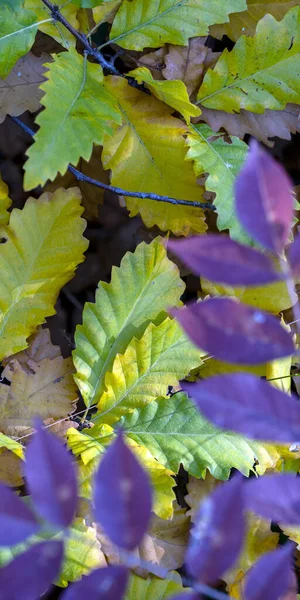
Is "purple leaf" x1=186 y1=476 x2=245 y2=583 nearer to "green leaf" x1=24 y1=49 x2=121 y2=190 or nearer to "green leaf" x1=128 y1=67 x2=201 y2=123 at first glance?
"green leaf" x1=24 y1=49 x2=121 y2=190

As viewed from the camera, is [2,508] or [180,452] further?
[180,452]

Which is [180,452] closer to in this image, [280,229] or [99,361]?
[99,361]

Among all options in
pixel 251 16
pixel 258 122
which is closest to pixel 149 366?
pixel 258 122

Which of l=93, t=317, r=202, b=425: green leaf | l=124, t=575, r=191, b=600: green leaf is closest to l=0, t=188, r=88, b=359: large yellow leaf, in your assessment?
l=93, t=317, r=202, b=425: green leaf

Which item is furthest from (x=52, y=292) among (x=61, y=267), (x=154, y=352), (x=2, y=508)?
(x=2, y=508)

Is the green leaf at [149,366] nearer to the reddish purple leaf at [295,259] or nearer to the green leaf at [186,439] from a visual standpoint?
the green leaf at [186,439]

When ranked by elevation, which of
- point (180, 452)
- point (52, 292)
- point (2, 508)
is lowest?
point (180, 452)
